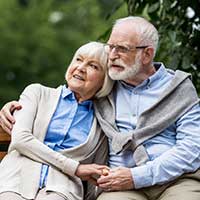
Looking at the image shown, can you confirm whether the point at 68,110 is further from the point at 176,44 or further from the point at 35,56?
the point at 35,56

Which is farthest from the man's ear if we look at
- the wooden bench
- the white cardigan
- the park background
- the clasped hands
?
the park background

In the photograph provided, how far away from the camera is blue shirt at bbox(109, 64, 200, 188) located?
432 centimetres

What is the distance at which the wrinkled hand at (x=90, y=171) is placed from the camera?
4.36 m

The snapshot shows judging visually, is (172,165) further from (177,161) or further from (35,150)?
(35,150)

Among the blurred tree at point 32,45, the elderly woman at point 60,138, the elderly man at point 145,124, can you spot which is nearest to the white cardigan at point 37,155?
the elderly woman at point 60,138

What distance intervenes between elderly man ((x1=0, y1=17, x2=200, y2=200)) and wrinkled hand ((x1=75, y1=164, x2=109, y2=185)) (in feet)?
0.15

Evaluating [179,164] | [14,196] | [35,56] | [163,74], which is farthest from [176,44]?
[35,56]

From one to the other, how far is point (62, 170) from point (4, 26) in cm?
3048

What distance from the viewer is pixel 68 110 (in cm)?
457

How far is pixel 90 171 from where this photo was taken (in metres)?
4.37

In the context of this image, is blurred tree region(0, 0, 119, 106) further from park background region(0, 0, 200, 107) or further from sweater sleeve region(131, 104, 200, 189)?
sweater sleeve region(131, 104, 200, 189)

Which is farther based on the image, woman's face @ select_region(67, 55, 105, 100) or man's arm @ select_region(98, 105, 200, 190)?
woman's face @ select_region(67, 55, 105, 100)

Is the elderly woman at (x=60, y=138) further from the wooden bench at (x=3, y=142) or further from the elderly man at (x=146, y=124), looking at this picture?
the wooden bench at (x=3, y=142)

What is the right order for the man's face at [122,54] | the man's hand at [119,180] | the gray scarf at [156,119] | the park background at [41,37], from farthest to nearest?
the park background at [41,37]
the man's face at [122,54]
the gray scarf at [156,119]
the man's hand at [119,180]
